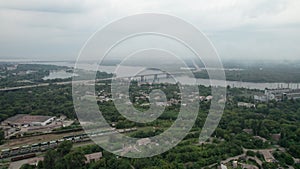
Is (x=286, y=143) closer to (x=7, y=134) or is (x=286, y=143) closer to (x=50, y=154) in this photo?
(x=50, y=154)

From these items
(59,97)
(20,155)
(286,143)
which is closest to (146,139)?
(20,155)

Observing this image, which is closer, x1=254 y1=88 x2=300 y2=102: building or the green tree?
the green tree

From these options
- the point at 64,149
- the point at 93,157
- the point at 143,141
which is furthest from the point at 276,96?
the point at 64,149

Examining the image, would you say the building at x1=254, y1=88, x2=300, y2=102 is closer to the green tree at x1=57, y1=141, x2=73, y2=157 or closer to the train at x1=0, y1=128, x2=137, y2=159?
the train at x1=0, y1=128, x2=137, y2=159

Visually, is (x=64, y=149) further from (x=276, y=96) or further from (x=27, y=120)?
(x=276, y=96)

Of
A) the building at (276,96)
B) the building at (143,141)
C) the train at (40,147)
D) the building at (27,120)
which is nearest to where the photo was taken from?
the building at (143,141)

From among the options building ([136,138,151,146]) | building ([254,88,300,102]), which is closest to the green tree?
building ([136,138,151,146])

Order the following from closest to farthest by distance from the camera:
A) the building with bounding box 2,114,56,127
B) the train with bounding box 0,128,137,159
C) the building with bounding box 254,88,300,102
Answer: the train with bounding box 0,128,137,159 → the building with bounding box 2,114,56,127 → the building with bounding box 254,88,300,102

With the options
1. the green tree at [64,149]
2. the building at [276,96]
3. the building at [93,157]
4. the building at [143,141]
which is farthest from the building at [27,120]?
the building at [276,96]

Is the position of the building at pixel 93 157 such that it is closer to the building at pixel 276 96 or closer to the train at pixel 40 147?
the train at pixel 40 147
